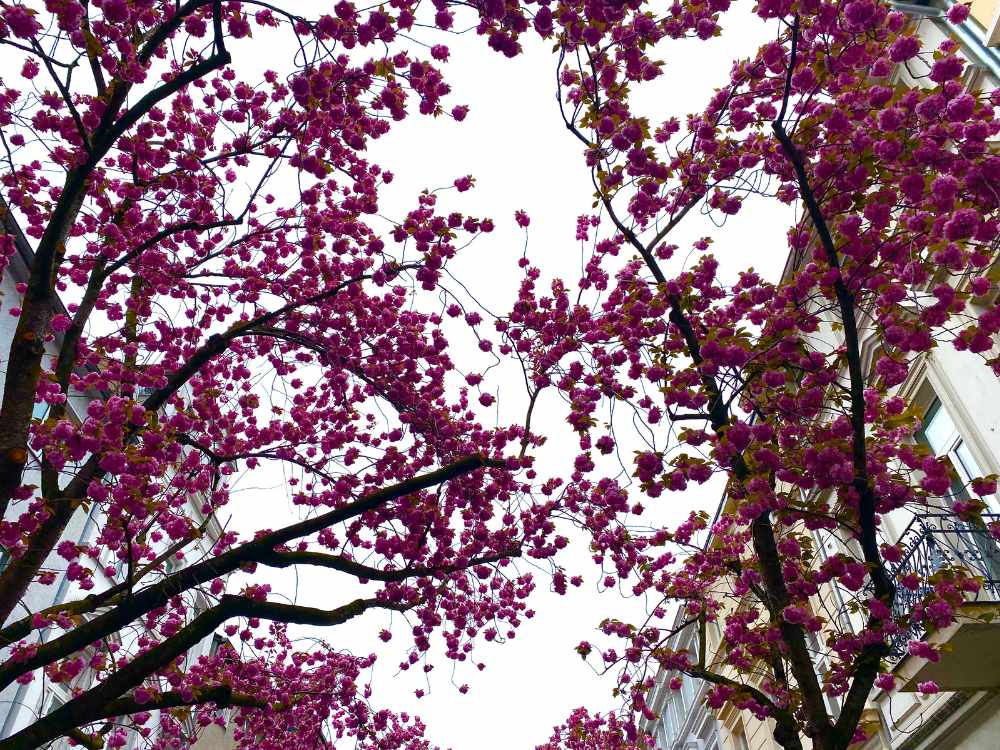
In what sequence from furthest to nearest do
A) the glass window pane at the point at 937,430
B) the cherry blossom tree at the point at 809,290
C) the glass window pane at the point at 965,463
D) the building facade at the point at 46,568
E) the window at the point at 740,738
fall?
the window at the point at 740,738, the building facade at the point at 46,568, the glass window pane at the point at 937,430, the glass window pane at the point at 965,463, the cherry blossom tree at the point at 809,290

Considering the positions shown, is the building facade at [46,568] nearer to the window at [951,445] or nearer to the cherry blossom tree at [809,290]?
the cherry blossom tree at [809,290]

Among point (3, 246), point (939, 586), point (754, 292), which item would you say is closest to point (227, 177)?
point (3, 246)

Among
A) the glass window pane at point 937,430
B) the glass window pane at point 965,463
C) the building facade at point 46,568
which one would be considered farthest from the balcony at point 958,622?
the building facade at point 46,568

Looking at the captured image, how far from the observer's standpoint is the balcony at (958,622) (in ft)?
24.9

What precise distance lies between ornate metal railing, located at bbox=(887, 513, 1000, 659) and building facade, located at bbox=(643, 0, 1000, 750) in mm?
14

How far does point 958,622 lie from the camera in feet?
24.4

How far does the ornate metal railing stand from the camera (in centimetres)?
775

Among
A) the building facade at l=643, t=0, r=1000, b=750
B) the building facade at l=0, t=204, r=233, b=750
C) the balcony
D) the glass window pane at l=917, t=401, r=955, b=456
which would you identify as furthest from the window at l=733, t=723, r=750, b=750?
the building facade at l=0, t=204, r=233, b=750

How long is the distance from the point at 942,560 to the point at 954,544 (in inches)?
39.0

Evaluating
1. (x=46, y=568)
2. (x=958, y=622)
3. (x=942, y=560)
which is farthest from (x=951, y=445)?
(x=46, y=568)

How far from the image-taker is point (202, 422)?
9.12m

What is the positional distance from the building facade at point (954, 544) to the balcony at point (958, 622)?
0.01 metres

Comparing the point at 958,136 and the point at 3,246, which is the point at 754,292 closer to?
the point at 958,136

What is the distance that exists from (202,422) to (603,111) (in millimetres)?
6472
